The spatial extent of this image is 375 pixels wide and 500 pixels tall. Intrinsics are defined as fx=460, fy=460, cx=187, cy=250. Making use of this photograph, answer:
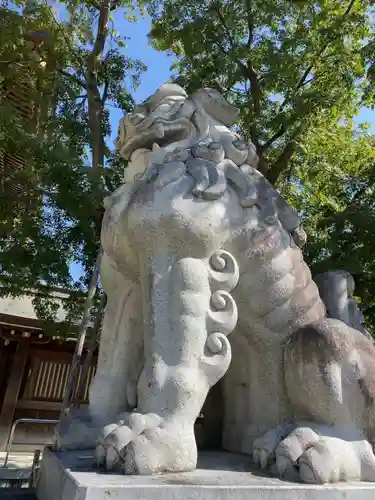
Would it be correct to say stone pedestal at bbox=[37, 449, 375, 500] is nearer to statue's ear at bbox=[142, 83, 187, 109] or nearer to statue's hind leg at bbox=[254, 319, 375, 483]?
statue's hind leg at bbox=[254, 319, 375, 483]

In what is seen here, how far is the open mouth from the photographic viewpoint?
6.47 ft

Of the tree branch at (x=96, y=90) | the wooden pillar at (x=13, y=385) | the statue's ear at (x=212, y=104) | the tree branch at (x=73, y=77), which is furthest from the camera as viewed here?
the wooden pillar at (x=13, y=385)

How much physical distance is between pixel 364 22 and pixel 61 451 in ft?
21.0

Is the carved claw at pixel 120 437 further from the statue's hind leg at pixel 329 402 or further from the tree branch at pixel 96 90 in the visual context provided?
the tree branch at pixel 96 90

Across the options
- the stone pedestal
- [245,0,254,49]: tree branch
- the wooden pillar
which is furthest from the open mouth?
the wooden pillar

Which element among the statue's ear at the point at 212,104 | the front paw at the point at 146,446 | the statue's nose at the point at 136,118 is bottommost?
the front paw at the point at 146,446

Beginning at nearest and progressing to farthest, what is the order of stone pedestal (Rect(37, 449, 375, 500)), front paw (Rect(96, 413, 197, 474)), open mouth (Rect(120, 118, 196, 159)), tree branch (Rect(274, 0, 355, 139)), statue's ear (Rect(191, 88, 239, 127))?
1. stone pedestal (Rect(37, 449, 375, 500))
2. front paw (Rect(96, 413, 197, 474))
3. open mouth (Rect(120, 118, 196, 159))
4. statue's ear (Rect(191, 88, 239, 127))
5. tree branch (Rect(274, 0, 355, 139))

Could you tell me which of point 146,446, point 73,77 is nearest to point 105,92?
point 73,77

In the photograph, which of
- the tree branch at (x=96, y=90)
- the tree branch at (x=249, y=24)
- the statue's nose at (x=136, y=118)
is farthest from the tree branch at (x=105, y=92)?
the statue's nose at (x=136, y=118)

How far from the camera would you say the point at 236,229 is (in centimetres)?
176

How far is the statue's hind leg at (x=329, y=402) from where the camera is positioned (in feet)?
4.60

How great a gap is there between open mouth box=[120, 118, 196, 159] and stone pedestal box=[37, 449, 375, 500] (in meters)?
1.26

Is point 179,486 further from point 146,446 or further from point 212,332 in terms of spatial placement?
point 212,332

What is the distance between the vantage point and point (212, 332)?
1548 mm
